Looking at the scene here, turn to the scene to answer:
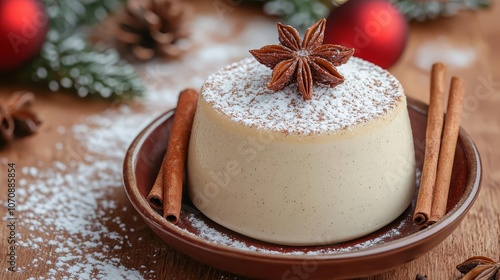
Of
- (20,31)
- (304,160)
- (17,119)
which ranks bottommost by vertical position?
(17,119)

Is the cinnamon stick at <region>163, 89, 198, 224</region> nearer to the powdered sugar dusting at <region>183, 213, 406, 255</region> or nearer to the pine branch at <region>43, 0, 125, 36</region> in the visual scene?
the powdered sugar dusting at <region>183, 213, 406, 255</region>

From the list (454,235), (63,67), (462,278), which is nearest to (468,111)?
(454,235)

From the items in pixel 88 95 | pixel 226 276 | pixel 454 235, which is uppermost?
pixel 454 235

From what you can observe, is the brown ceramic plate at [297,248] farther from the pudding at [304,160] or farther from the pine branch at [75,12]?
the pine branch at [75,12]

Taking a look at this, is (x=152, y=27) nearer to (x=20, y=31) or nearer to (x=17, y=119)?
(x=20, y=31)

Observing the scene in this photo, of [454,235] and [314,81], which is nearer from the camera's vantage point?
[314,81]

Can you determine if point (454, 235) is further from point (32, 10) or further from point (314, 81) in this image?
point (32, 10)

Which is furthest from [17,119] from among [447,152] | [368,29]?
[447,152]

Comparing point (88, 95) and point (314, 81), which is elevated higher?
point (314, 81)
